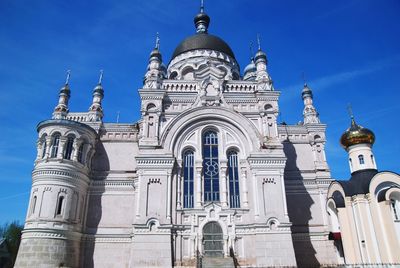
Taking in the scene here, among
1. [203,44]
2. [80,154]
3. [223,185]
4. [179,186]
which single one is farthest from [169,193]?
[203,44]

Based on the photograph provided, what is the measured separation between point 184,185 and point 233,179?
333 cm

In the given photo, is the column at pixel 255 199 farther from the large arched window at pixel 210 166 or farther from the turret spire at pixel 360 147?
the turret spire at pixel 360 147

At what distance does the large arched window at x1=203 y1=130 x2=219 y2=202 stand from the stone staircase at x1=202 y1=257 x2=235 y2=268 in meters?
3.83

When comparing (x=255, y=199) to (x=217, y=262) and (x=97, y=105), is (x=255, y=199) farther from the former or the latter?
(x=97, y=105)

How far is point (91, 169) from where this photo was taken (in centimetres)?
2428

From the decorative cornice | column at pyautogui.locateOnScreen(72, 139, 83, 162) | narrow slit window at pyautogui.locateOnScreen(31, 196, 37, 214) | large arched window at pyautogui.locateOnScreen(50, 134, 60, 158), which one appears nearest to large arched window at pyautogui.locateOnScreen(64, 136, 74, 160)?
column at pyautogui.locateOnScreen(72, 139, 83, 162)

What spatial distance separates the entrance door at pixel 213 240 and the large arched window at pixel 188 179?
185cm

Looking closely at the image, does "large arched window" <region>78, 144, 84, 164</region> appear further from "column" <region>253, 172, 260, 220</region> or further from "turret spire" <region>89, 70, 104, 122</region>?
"column" <region>253, 172, 260, 220</region>

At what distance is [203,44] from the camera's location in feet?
108

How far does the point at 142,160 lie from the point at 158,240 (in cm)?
511

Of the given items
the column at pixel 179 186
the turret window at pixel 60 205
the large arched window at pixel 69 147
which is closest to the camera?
the turret window at pixel 60 205

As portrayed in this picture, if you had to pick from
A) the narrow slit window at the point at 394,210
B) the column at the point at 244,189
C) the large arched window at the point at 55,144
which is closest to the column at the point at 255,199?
the column at the point at 244,189

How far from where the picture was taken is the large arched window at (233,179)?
2167 cm

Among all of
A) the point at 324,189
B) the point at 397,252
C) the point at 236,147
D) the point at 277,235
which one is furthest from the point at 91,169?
the point at 397,252
